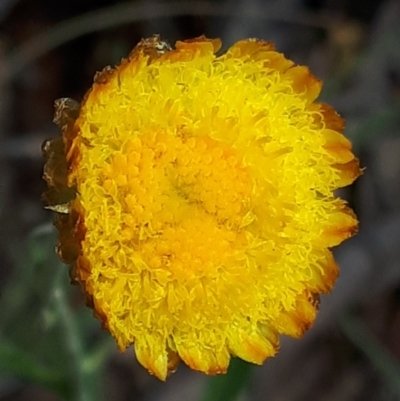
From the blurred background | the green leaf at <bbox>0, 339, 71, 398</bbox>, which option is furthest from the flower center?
the blurred background

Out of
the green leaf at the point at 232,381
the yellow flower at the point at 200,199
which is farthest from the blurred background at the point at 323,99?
the yellow flower at the point at 200,199

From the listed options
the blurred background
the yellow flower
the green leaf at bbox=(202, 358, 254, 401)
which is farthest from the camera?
the blurred background

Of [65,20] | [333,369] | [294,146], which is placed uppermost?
[294,146]

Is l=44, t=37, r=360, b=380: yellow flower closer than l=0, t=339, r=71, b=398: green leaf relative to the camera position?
Yes

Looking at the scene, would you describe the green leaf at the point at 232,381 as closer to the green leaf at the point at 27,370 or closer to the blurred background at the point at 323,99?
the green leaf at the point at 27,370

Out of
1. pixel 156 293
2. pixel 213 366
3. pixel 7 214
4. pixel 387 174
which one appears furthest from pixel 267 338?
pixel 387 174

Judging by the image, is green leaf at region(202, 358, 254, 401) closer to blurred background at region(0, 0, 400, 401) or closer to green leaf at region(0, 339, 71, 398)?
green leaf at region(0, 339, 71, 398)

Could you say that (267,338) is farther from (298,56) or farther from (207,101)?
(298,56)
